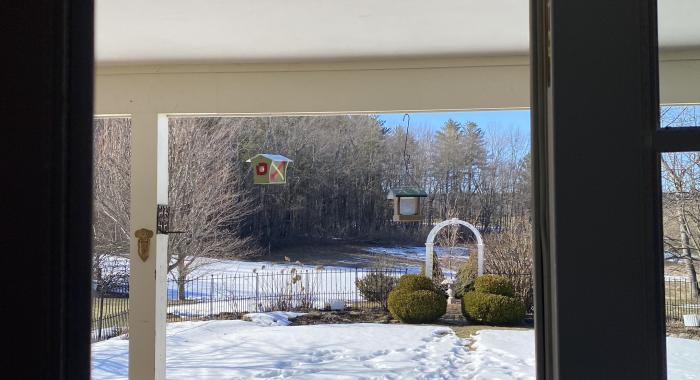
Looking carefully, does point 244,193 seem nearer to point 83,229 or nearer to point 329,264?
point 329,264

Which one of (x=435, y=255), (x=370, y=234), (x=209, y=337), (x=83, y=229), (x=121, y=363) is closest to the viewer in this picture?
(x=83, y=229)

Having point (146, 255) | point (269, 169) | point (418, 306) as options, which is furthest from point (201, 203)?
point (146, 255)

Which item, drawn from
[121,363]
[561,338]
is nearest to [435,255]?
[121,363]

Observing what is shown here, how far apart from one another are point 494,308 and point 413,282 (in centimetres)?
131

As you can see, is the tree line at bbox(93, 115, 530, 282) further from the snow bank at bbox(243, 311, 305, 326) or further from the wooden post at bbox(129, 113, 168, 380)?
the wooden post at bbox(129, 113, 168, 380)

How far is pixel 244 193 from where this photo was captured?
10797 mm

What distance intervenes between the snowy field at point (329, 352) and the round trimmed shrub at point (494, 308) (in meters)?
0.25

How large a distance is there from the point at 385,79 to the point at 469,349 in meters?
5.21

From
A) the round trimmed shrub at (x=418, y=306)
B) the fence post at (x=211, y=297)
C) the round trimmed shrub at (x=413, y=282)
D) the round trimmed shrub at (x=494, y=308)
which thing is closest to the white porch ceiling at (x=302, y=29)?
the round trimmed shrub at (x=494, y=308)

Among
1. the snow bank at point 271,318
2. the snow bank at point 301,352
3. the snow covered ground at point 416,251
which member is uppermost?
the snow covered ground at point 416,251

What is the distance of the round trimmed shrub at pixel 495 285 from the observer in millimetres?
9320

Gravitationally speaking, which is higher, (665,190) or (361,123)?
(361,123)

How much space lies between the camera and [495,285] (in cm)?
936

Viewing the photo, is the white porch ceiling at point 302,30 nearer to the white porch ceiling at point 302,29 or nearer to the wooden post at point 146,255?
the white porch ceiling at point 302,29
